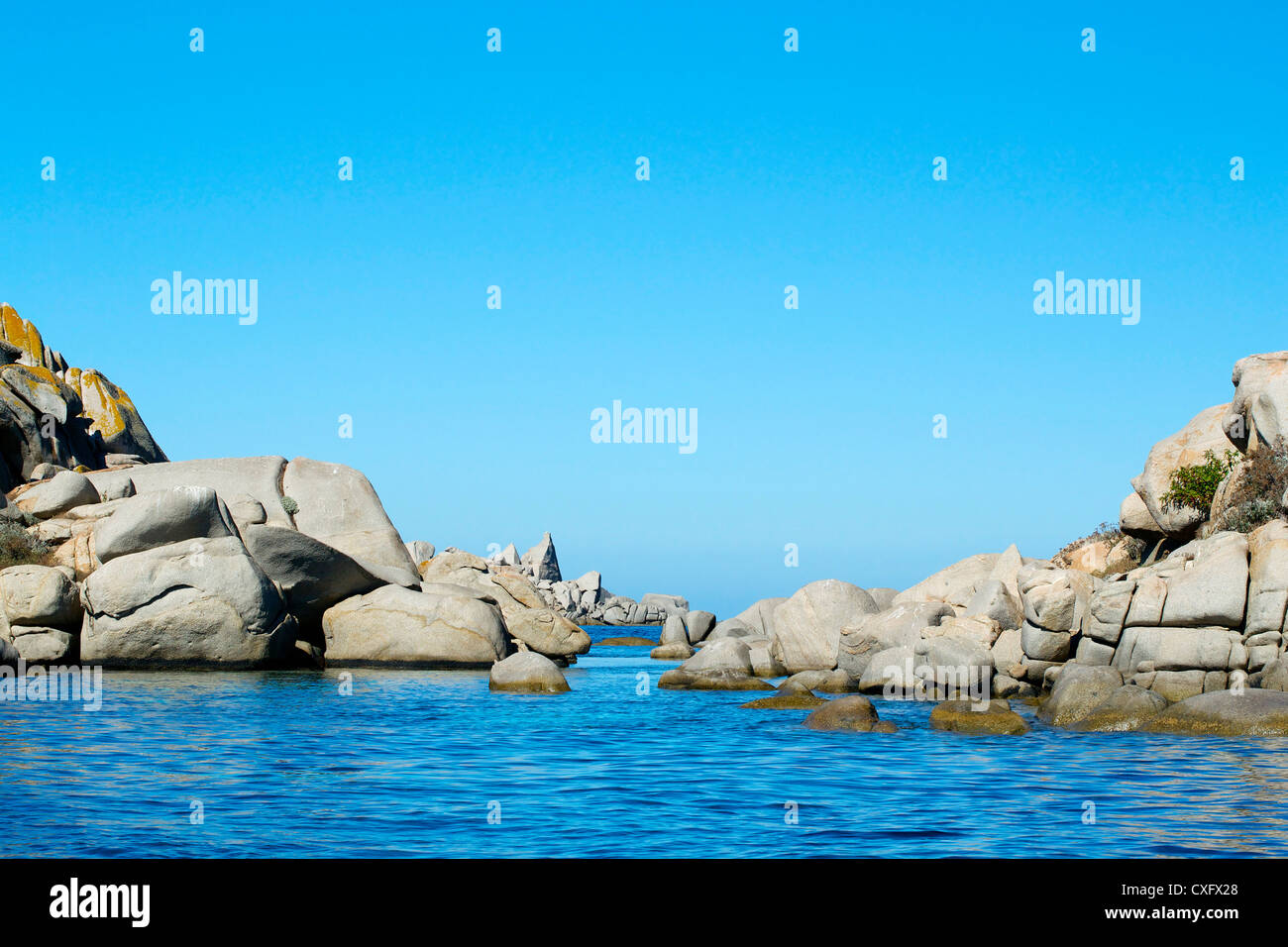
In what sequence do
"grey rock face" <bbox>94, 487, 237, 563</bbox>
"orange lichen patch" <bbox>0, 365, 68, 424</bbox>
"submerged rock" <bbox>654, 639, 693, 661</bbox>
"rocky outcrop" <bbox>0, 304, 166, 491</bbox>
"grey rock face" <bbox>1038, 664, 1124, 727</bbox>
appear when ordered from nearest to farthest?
"grey rock face" <bbox>1038, 664, 1124, 727</bbox> → "grey rock face" <bbox>94, 487, 237, 563</bbox> → "rocky outcrop" <bbox>0, 304, 166, 491</bbox> → "orange lichen patch" <bbox>0, 365, 68, 424</bbox> → "submerged rock" <bbox>654, 639, 693, 661</bbox>

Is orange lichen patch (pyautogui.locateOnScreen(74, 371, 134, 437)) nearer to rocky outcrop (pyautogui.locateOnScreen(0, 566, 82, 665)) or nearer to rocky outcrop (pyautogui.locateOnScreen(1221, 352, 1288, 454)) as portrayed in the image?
rocky outcrop (pyautogui.locateOnScreen(0, 566, 82, 665))

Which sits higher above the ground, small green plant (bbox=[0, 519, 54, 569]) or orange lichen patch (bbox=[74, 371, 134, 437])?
orange lichen patch (bbox=[74, 371, 134, 437])

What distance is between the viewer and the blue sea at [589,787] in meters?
11.0

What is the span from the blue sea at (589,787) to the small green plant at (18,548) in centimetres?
1028

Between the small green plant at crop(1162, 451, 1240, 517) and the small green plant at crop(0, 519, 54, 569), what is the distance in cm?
2955

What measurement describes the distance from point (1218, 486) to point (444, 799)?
2180 cm

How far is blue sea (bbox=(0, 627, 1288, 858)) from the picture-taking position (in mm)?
10984

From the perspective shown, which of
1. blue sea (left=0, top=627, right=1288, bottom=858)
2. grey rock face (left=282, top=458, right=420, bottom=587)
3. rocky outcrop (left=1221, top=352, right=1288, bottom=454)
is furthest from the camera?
grey rock face (left=282, top=458, right=420, bottom=587)

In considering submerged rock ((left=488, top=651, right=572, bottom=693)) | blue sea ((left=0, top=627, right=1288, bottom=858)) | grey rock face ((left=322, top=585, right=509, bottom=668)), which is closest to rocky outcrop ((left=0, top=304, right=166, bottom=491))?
grey rock face ((left=322, top=585, right=509, bottom=668))

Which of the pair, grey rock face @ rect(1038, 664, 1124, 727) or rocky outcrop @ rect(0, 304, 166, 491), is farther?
rocky outcrop @ rect(0, 304, 166, 491)

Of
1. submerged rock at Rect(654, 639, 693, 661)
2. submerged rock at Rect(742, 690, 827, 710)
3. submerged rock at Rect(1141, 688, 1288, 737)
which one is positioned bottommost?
submerged rock at Rect(654, 639, 693, 661)

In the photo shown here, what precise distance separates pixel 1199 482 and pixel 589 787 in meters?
20.1

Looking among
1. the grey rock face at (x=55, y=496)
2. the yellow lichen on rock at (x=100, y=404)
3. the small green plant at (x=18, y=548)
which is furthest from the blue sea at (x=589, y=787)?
the yellow lichen on rock at (x=100, y=404)
